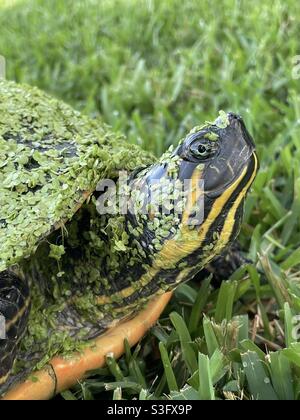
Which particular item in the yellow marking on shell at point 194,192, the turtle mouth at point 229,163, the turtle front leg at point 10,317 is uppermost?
the turtle mouth at point 229,163

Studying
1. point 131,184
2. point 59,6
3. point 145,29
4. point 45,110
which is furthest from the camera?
point 59,6

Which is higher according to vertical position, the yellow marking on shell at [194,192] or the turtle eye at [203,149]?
the turtle eye at [203,149]

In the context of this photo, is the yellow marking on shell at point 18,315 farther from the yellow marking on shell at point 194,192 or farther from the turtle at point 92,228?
the yellow marking on shell at point 194,192

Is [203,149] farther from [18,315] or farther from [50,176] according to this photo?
[18,315]

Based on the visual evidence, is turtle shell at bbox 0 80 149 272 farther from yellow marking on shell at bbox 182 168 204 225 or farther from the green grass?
the green grass

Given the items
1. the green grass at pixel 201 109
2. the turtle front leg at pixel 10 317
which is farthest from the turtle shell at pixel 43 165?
the green grass at pixel 201 109

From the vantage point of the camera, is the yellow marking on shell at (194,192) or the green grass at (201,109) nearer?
the yellow marking on shell at (194,192)

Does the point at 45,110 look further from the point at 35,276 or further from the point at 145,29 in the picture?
the point at 145,29
